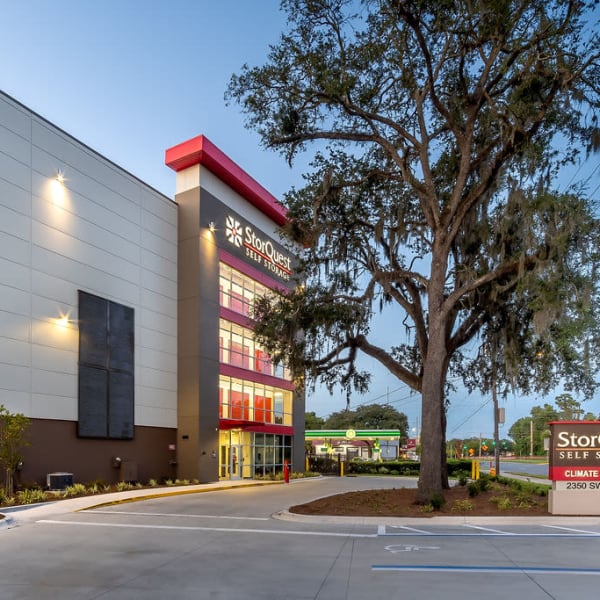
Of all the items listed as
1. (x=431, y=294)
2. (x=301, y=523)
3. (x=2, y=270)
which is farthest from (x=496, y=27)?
(x=2, y=270)

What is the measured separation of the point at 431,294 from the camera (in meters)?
17.8

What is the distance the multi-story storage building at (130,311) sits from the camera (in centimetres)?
2130

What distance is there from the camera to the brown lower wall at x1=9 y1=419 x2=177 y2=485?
21.2m

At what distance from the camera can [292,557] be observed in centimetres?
962

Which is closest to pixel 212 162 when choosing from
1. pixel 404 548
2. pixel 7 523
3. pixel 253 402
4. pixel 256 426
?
pixel 253 402

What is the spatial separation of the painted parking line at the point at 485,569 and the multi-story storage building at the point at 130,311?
41.6ft

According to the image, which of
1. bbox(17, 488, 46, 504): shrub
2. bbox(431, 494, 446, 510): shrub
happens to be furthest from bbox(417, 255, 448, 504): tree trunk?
bbox(17, 488, 46, 504): shrub

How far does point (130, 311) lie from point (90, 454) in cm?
625

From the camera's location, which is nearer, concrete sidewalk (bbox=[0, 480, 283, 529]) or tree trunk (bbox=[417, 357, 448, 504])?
concrete sidewalk (bbox=[0, 480, 283, 529])

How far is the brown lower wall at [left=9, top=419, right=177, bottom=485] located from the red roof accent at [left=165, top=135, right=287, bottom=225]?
40.4 ft

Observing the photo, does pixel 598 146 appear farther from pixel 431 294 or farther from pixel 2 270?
pixel 2 270

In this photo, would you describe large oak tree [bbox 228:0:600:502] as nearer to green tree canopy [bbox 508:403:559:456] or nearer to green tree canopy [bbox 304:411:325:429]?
green tree canopy [bbox 304:411:325:429]

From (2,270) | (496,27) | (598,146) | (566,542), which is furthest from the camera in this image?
(2,270)

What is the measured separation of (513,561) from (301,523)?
253 inches
